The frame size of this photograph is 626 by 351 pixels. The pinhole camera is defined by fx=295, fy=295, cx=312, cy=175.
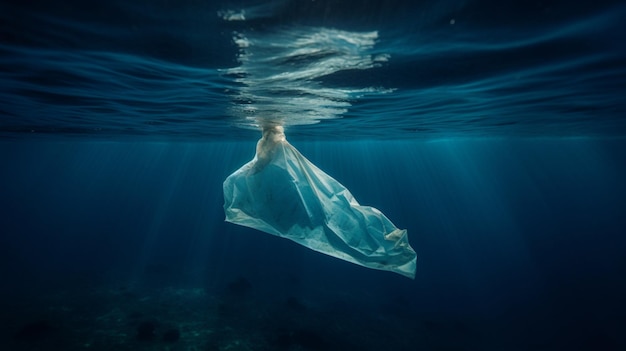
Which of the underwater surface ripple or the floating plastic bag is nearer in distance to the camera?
the underwater surface ripple

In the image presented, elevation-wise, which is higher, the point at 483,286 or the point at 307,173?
the point at 307,173

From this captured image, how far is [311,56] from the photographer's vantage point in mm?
5582

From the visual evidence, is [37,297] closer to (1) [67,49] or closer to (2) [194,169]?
(1) [67,49]

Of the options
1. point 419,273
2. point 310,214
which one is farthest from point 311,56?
point 419,273

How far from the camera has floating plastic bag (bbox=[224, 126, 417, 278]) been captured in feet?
19.5

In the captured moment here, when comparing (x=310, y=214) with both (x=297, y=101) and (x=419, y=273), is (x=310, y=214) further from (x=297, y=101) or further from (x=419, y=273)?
(x=419, y=273)

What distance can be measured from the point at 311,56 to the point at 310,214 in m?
3.08

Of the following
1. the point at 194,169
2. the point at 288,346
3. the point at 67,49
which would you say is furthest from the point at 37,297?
the point at 194,169

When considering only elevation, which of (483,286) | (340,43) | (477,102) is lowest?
(483,286)

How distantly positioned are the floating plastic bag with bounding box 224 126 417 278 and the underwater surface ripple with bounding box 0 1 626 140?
7.49 ft

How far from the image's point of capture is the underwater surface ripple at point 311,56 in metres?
3.97

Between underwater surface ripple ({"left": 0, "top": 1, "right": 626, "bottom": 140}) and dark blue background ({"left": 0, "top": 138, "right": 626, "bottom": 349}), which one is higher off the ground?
underwater surface ripple ({"left": 0, "top": 1, "right": 626, "bottom": 140})

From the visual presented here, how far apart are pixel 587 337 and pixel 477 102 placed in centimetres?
2646

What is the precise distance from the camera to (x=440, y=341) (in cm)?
1959
